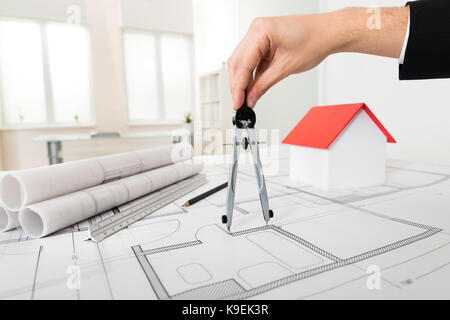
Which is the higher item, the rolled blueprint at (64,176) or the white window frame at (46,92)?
the white window frame at (46,92)

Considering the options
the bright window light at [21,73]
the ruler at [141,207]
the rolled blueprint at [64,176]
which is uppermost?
the bright window light at [21,73]

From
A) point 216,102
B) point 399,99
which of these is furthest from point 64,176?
point 216,102

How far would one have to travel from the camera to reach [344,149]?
896mm

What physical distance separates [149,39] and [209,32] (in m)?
1.02

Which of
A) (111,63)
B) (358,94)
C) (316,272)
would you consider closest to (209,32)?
(111,63)

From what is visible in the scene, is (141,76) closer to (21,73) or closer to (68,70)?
(68,70)

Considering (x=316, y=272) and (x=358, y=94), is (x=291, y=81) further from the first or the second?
(x=316, y=272)

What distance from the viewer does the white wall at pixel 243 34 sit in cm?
324

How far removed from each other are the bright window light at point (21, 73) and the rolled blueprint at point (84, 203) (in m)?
4.42

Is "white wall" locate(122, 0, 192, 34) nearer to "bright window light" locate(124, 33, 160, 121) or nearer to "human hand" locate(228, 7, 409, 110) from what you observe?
"bright window light" locate(124, 33, 160, 121)

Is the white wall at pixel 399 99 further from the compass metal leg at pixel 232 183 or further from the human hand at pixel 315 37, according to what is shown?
the compass metal leg at pixel 232 183

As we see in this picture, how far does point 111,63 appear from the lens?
4.62 m

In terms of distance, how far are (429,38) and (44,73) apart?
16.3 feet

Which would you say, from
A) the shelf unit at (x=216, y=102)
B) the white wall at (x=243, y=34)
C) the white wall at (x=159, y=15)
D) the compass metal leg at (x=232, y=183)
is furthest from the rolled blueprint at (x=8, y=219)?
the white wall at (x=159, y=15)
